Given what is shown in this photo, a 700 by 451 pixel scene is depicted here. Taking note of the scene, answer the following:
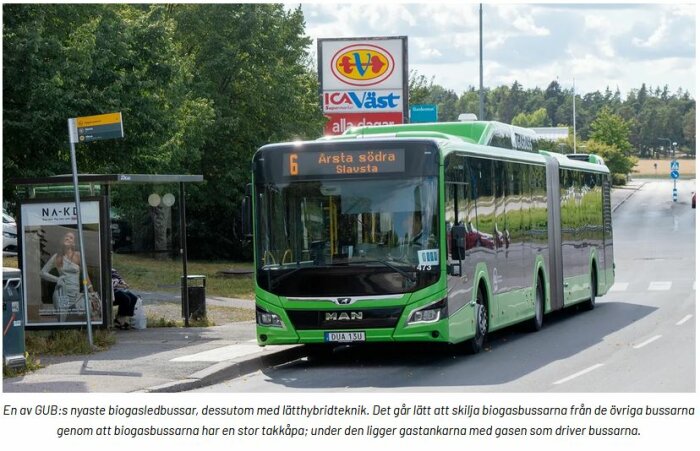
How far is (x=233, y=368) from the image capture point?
1573 cm

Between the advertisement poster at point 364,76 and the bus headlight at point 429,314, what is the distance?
1766cm

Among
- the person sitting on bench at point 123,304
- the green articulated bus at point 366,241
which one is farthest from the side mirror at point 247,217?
the person sitting on bench at point 123,304

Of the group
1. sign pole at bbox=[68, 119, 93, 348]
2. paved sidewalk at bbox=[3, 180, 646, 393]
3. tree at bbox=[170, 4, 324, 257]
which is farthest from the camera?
tree at bbox=[170, 4, 324, 257]

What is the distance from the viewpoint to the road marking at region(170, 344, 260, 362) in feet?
53.6

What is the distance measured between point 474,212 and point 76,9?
16.2 m

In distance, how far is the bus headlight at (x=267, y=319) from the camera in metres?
16.2

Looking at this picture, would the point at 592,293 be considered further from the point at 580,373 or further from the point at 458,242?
the point at 580,373

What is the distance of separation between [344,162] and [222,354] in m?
3.10

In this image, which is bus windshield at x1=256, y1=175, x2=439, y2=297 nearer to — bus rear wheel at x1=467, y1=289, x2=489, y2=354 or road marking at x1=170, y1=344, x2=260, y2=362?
road marking at x1=170, y1=344, x2=260, y2=362

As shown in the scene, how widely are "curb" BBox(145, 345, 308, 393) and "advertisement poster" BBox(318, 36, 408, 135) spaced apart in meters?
15.8

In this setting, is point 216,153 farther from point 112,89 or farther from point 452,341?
point 452,341

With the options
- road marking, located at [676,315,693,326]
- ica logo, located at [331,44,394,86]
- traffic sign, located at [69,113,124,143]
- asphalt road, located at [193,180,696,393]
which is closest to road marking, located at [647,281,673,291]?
asphalt road, located at [193,180,696,393]

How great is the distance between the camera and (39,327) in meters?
18.8

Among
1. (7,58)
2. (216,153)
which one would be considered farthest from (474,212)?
(216,153)
